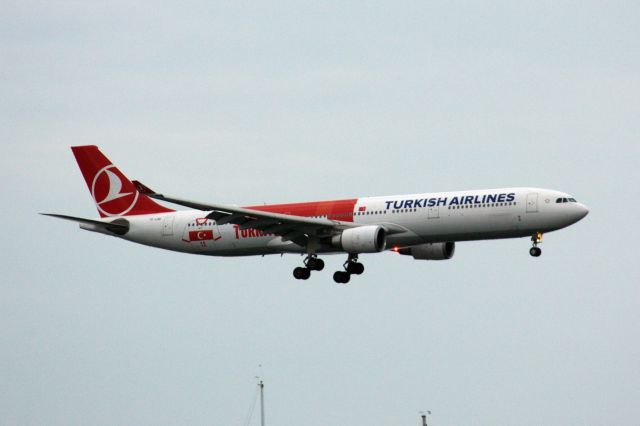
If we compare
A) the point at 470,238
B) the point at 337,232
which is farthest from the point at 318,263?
the point at 470,238

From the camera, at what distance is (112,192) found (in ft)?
281

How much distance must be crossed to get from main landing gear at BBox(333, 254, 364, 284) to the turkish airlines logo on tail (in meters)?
15.0

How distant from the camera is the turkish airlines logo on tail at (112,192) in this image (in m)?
84.9

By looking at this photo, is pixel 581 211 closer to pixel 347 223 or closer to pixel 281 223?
pixel 347 223

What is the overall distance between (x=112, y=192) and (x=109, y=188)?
17.1 inches

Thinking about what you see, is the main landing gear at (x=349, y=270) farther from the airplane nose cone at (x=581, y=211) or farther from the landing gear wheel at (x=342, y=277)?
the airplane nose cone at (x=581, y=211)

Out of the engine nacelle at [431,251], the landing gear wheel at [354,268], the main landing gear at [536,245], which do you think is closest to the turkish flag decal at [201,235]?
the landing gear wheel at [354,268]

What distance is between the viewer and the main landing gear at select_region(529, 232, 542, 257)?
2840 inches

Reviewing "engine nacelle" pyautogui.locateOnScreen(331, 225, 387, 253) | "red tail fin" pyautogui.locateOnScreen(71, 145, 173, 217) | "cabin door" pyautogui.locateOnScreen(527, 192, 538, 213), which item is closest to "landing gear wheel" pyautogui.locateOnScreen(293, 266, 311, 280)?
"engine nacelle" pyautogui.locateOnScreen(331, 225, 387, 253)

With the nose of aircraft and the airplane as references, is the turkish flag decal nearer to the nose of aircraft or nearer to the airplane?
the airplane

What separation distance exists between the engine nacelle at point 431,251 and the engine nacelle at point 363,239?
619 cm

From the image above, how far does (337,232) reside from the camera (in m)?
74.5

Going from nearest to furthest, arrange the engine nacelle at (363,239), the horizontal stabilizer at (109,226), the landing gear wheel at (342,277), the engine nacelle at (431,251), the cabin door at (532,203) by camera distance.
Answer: the cabin door at (532,203) < the engine nacelle at (363,239) < the landing gear wheel at (342,277) < the engine nacelle at (431,251) < the horizontal stabilizer at (109,226)

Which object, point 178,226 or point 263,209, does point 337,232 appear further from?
point 178,226
